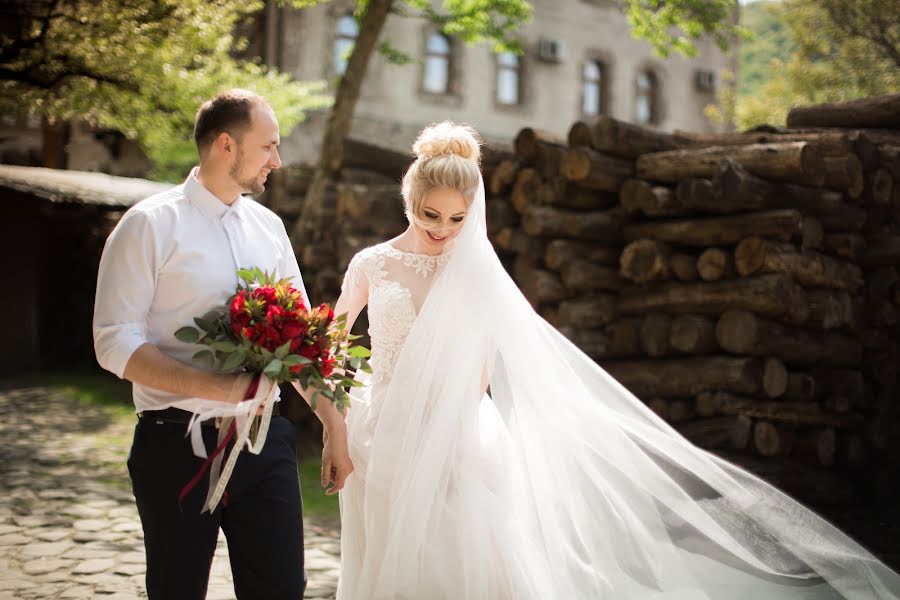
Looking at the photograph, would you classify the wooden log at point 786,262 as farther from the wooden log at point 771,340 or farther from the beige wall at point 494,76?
the beige wall at point 494,76

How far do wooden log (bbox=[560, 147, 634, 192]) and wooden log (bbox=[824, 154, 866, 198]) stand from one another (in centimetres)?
167

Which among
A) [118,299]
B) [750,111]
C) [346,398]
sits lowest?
[346,398]

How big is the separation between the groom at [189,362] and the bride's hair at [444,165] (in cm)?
77

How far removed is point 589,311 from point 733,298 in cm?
137

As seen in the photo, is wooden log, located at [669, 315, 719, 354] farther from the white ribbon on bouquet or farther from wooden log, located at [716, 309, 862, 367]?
the white ribbon on bouquet

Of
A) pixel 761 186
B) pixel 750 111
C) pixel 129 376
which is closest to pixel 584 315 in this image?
pixel 761 186

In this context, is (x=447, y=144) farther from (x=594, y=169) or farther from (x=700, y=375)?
(x=700, y=375)

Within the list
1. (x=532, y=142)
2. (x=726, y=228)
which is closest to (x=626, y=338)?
(x=726, y=228)

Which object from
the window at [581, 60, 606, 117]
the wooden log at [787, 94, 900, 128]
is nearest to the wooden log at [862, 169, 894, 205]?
the wooden log at [787, 94, 900, 128]

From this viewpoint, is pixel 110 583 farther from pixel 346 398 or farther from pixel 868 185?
pixel 868 185

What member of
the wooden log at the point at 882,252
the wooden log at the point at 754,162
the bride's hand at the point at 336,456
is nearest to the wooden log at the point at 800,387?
the wooden log at the point at 882,252

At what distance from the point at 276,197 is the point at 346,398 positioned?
30.6ft

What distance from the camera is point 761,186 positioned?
290 inches

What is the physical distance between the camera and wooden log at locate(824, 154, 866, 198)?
7519 mm
